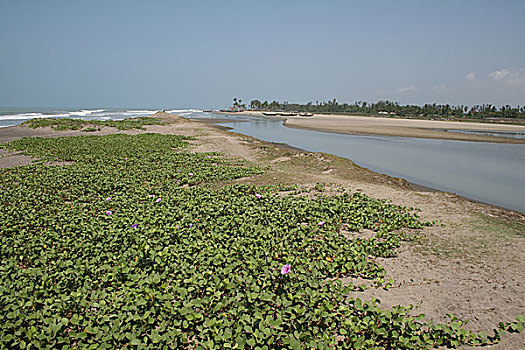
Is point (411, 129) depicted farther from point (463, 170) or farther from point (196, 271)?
point (196, 271)

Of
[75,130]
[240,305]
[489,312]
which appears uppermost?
[75,130]

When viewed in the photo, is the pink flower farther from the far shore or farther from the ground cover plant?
the far shore

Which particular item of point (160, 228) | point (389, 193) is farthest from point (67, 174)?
point (389, 193)

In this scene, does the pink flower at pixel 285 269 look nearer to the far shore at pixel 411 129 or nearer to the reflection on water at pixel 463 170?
the reflection on water at pixel 463 170

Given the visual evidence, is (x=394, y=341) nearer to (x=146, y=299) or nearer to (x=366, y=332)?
(x=366, y=332)

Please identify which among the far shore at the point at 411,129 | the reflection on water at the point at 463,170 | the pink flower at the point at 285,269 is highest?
the far shore at the point at 411,129

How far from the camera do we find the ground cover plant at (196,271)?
9.86 ft

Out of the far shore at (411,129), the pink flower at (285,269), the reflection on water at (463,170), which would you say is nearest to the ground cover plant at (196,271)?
the pink flower at (285,269)

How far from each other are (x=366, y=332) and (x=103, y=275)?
10.6 feet

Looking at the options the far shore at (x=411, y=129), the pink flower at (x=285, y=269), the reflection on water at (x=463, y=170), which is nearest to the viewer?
the pink flower at (x=285, y=269)

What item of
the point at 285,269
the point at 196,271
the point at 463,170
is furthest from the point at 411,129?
the point at 196,271

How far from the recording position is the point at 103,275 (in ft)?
13.4

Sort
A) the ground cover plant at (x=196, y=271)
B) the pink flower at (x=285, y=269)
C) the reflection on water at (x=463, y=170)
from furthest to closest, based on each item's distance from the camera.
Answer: the reflection on water at (x=463, y=170) → the pink flower at (x=285, y=269) → the ground cover plant at (x=196, y=271)

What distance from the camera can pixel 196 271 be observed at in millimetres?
4082
